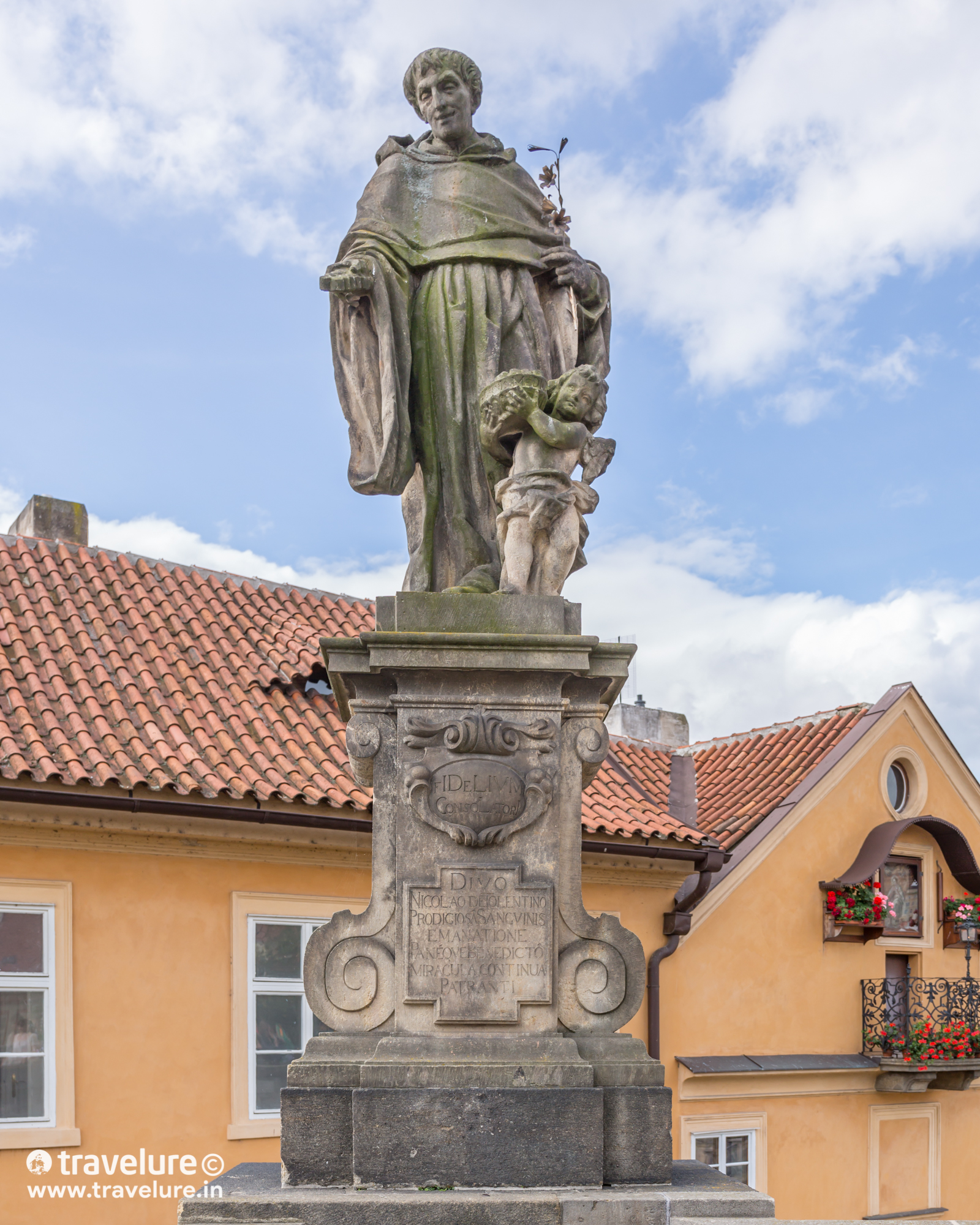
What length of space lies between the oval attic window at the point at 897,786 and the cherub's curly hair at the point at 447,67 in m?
13.2

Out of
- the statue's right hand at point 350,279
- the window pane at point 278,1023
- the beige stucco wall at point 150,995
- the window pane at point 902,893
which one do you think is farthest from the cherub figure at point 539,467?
the window pane at point 902,893

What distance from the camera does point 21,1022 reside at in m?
10.9

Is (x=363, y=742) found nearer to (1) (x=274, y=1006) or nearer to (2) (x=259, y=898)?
(2) (x=259, y=898)

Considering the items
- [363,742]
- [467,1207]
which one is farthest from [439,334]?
[467,1207]

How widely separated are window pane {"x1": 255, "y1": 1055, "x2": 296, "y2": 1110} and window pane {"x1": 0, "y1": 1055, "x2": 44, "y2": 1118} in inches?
69.6

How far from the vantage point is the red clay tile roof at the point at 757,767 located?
16.1 m

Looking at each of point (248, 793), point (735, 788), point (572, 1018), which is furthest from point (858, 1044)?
point (572, 1018)

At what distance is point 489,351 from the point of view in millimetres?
5426

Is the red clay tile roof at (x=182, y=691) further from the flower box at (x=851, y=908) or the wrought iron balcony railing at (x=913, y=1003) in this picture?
the wrought iron balcony railing at (x=913, y=1003)

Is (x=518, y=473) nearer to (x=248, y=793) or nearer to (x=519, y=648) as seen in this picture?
(x=519, y=648)

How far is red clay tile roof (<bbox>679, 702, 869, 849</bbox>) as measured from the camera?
16.1 m

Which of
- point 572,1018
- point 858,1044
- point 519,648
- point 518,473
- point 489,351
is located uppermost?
point 489,351

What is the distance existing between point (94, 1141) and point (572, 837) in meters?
7.71

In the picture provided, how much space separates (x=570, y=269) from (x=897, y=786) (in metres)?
13.3
